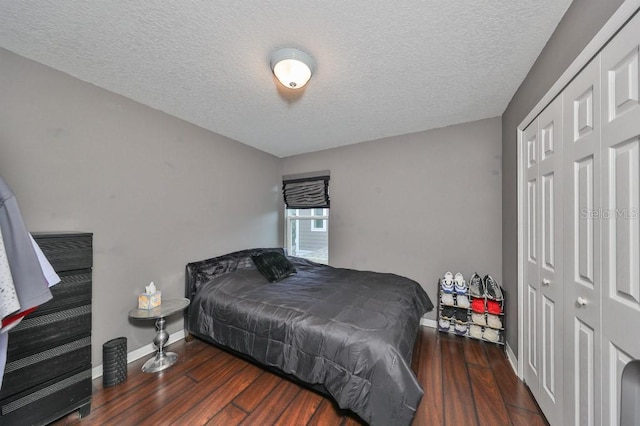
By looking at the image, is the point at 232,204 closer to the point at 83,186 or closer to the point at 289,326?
the point at 83,186

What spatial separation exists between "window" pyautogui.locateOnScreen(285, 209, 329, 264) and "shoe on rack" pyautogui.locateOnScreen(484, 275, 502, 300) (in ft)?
6.99

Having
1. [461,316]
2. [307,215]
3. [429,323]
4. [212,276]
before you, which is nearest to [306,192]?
[307,215]

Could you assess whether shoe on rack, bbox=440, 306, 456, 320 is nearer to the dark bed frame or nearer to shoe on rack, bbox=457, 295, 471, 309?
shoe on rack, bbox=457, 295, 471, 309

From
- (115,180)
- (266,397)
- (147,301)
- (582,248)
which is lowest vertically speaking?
(266,397)

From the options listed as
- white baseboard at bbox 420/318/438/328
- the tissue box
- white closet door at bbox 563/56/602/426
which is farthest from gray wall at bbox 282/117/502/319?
the tissue box

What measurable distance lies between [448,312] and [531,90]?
2.29m

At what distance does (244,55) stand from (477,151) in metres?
2.66

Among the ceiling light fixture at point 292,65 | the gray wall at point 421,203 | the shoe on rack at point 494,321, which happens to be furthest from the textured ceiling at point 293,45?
the shoe on rack at point 494,321

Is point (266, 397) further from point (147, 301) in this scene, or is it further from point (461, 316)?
point (461, 316)

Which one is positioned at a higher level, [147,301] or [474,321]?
[147,301]

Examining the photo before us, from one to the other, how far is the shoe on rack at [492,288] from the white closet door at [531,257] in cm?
51

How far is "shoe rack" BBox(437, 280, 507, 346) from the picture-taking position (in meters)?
2.25

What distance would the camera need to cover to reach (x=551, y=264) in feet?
4.65

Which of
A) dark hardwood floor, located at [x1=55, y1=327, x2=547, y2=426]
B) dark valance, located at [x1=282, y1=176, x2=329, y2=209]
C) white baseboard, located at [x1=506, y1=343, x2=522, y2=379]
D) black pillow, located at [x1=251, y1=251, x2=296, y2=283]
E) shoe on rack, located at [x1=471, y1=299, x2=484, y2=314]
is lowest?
dark hardwood floor, located at [x1=55, y1=327, x2=547, y2=426]
